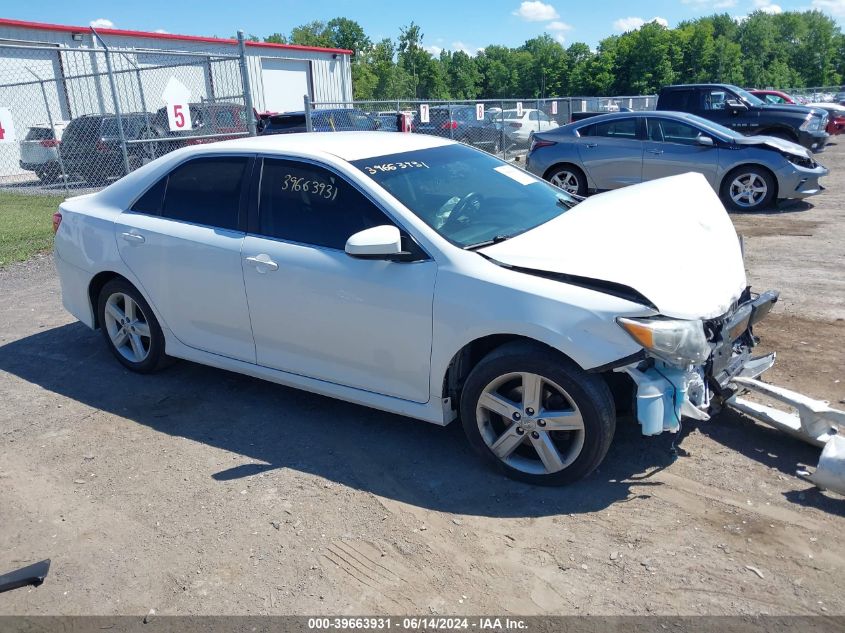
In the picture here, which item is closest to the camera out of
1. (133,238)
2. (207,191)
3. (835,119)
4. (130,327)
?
(207,191)

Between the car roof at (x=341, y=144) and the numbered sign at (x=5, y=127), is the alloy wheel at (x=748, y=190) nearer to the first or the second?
the car roof at (x=341, y=144)

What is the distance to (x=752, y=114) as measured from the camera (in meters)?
16.5

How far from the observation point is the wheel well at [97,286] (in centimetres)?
509

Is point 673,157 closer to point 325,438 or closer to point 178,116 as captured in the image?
point 178,116

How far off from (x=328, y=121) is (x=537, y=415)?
14.3 metres

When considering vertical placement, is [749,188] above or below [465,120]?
below

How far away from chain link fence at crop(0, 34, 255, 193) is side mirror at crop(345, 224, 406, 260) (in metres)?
7.60

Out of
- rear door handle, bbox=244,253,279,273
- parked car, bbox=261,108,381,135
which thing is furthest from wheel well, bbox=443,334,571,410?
parked car, bbox=261,108,381,135

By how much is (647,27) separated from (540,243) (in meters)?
68.4

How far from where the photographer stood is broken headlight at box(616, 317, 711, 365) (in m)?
3.19

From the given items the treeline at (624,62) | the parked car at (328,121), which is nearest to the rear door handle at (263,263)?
the parked car at (328,121)

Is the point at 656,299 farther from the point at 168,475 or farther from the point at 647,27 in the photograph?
the point at 647,27

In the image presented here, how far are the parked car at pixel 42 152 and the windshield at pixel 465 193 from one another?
51.7ft

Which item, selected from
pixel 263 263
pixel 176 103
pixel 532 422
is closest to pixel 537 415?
pixel 532 422
